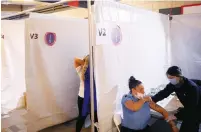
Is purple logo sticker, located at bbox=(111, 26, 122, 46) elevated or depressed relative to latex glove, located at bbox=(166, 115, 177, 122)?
elevated

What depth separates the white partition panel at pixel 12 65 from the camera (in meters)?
3.49

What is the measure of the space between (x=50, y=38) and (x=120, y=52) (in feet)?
3.17

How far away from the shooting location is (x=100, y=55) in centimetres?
204

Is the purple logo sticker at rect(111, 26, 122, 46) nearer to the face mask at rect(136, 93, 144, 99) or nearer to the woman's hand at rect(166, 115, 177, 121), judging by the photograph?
the face mask at rect(136, 93, 144, 99)

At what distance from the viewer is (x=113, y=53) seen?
2.16 m

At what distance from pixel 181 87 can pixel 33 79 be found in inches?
67.0

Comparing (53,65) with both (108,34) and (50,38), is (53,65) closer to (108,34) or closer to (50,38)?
(50,38)

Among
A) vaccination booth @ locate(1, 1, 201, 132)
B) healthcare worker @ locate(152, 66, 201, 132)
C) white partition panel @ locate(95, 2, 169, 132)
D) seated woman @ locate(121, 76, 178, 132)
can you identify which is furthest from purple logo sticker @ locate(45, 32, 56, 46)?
healthcare worker @ locate(152, 66, 201, 132)

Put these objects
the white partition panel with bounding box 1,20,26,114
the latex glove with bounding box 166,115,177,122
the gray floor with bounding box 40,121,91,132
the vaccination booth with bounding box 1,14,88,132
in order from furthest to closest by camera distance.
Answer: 1. the white partition panel with bounding box 1,20,26,114
2. the gray floor with bounding box 40,121,91,132
3. the vaccination booth with bounding box 1,14,88,132
4. the latex glove with bounding box 166,115,177,122

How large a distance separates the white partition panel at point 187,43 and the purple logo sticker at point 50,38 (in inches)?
72.9

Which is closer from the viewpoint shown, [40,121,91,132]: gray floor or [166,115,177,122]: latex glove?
[166,115,177,122]: latex glove

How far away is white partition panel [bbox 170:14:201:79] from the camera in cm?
313

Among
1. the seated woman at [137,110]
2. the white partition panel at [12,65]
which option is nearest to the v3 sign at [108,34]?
the seated woman at [137,110]

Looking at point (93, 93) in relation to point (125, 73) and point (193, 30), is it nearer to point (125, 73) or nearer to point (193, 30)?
point (125, 73)
